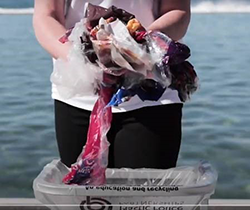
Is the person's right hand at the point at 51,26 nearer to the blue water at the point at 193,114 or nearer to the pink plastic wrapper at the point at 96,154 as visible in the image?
the pink plastic wrapper at the point at 96,154

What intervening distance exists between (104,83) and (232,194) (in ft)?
6.49

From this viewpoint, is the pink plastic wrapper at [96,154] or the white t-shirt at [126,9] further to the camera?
the white t-shirt at [126,9]

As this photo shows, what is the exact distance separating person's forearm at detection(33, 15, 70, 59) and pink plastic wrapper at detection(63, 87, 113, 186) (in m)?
0.11

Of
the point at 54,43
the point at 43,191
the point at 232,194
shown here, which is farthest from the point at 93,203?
the point at 232,194

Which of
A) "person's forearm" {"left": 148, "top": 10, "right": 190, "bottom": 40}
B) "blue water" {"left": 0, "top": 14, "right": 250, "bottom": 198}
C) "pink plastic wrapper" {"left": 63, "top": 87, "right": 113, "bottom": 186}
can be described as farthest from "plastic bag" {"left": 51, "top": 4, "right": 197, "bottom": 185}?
"blue water" {"left": 0, "top": 14, "right": 250, "bottom": 198}

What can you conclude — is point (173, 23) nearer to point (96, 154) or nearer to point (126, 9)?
point (126, 9)

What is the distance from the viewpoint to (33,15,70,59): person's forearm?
98 cm

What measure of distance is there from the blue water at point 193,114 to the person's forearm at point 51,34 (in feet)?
5.35

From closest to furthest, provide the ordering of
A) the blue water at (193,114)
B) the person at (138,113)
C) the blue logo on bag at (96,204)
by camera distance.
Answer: the blue logo on bag at (96,204)
the person at (138,113)
the blue water at (193,114)

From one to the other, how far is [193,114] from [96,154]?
3.10 metres

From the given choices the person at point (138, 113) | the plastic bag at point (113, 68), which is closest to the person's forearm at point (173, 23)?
the person at point (138, 113)

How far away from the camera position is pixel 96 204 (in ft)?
2.67

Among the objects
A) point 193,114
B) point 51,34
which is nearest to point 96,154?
point 51,34

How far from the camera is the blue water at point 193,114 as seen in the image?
3.03 m
